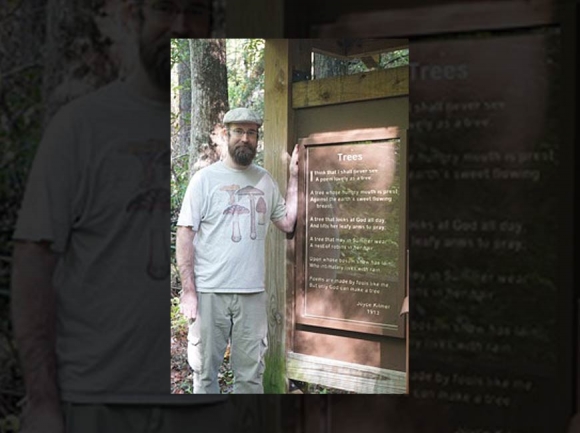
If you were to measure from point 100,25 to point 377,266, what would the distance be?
178 cm

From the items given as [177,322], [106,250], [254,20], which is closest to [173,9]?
[254,20]

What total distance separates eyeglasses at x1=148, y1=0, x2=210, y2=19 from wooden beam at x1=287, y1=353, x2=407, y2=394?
67.7 inches

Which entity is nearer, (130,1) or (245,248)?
(245,248)

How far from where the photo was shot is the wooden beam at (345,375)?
149 inches

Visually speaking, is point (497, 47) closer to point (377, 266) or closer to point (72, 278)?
point (377, 266)

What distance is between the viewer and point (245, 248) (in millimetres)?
→ 3643

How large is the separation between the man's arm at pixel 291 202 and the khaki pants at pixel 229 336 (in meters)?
0.33

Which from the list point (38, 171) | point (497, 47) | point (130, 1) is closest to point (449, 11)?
point (497, 47)

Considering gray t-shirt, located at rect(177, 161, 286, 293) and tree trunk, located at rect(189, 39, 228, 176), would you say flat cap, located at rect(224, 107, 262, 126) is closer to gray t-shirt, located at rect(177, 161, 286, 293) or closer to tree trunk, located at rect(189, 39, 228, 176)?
tree trunk, located at rect(189, 39, 228, 176)

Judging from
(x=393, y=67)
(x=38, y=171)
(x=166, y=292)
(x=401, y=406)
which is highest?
(x=393, y=67)

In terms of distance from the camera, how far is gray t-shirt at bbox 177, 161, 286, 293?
3.62m

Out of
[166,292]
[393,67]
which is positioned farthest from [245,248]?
[393,67]

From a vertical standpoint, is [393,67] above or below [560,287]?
above

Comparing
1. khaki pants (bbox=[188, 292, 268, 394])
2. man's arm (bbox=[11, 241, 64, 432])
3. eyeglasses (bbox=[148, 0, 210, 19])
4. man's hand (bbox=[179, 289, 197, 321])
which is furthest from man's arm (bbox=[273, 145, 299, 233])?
man's arm (bbox=[11, 241, 64, 432])
